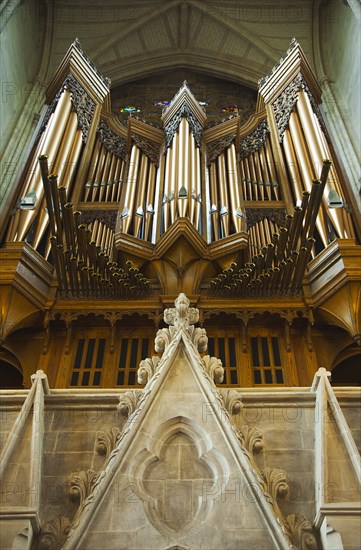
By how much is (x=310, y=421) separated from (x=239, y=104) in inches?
462

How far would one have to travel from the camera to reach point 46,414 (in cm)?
494

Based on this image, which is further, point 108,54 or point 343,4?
point 108,54

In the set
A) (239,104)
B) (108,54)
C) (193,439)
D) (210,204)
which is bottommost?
(193,439)

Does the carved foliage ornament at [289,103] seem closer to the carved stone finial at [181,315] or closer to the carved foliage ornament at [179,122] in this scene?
the carved foliage ornament at [179,122]

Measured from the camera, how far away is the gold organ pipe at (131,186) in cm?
945

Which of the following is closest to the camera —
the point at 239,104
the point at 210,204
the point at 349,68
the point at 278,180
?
the point at 210,204

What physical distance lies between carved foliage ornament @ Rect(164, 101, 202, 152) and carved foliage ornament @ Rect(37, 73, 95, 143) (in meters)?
1.62

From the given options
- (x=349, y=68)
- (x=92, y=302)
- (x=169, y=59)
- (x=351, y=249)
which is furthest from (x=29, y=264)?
(x=169, y=59)

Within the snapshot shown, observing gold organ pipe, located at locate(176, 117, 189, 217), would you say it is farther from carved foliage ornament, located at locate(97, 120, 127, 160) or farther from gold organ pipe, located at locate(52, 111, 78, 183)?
gold organ pipe, located at locate(52, 111, 78, 183)

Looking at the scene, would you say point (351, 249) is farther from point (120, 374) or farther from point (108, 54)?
point (108, 54)

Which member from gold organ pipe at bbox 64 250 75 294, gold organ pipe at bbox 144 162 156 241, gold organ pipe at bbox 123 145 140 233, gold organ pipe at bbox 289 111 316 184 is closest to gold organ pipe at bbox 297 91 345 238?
gold organ pipe at bbox 289 111 316 184

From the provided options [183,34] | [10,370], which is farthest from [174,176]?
[183,34]

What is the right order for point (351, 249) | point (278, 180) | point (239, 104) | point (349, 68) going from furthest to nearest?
point (239, 104) < point (349, 68) < point (278, 180) < point (351, 249)

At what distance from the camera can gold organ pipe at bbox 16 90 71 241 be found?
9.06 meters
